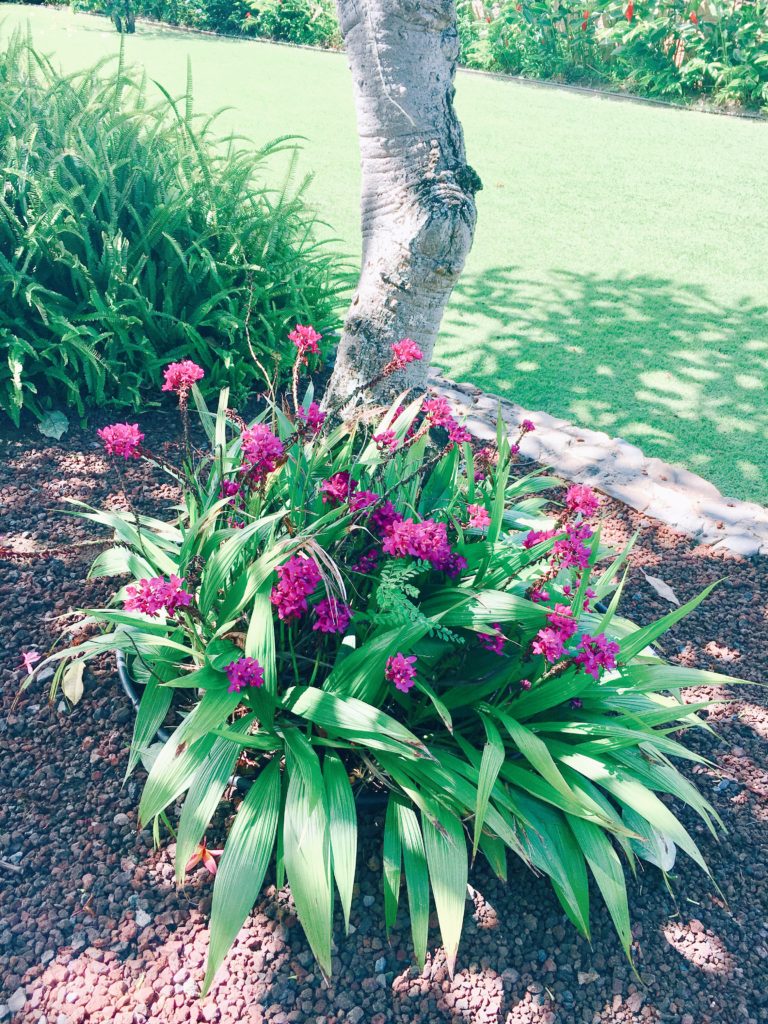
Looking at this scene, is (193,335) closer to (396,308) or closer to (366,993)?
(396,308)

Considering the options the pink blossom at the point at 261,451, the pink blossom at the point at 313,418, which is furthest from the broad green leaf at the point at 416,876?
the pink blossom at the point at 313,418

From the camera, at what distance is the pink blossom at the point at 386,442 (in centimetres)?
234

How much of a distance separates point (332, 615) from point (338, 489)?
0.36 m

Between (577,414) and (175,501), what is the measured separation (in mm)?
2366

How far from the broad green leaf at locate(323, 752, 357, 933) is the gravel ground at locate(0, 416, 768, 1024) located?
196 millimetres

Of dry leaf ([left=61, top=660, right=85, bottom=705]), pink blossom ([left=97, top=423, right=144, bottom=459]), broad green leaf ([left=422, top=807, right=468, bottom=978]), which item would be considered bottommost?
dry leaf ([left=61, top=660, right=85, bottom=705])

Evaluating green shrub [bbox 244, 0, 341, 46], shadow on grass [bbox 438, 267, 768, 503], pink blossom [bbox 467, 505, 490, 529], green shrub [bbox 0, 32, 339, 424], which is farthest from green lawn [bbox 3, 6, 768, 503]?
green shrub [bbox 244, 0, 341, 46]

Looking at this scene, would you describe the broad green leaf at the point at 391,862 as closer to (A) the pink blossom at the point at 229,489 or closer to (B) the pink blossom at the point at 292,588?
(B) the pink blossom at the point at 292,588

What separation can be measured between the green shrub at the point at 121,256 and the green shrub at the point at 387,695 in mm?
1476

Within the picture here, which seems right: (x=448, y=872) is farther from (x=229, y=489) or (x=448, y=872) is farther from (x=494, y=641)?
(x=229, y=489)

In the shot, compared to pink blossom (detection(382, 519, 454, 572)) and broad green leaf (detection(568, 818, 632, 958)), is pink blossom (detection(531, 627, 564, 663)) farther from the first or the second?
broad green leaf (detection(568, 818, 632, 958))

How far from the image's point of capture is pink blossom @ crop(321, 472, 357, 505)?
7.18ft

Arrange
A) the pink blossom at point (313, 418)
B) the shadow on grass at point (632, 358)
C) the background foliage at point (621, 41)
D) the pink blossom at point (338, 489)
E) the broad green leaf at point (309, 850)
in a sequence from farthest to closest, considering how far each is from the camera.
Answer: the background foliage at point (621, 41) → the shadow on grass at point (632, 358) → the pink blossom at point (313, 418) → the pink blossom at point (338, 489) → the broad green leaf at point (309, 850)

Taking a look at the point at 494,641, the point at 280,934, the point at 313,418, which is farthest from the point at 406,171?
the point at 280,934
